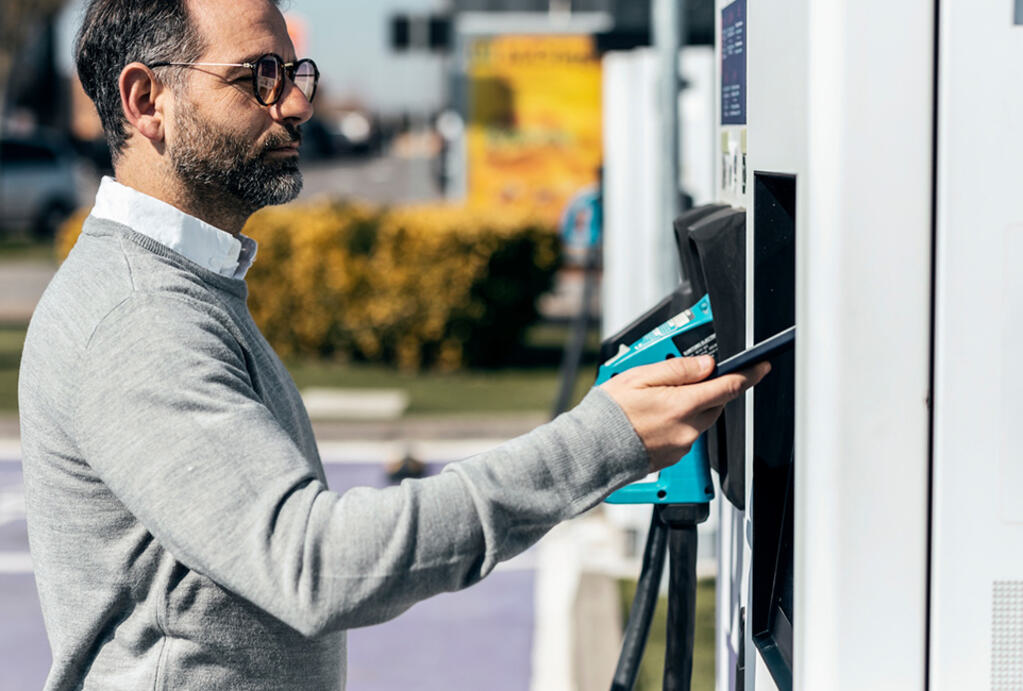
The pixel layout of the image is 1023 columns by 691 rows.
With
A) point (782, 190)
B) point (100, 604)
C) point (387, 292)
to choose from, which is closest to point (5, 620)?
point (100, 604)

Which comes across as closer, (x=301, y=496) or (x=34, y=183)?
(x=301, y=496)

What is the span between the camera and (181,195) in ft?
6.18

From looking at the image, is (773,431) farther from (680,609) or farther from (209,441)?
(209,441)

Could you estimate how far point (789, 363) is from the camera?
1940mm

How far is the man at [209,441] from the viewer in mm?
1534

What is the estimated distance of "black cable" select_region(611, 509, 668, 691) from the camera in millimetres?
2211

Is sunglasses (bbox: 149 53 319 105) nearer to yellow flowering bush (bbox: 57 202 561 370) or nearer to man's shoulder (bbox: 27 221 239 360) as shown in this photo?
man's shoulder (bbox: 27 221 239 360)

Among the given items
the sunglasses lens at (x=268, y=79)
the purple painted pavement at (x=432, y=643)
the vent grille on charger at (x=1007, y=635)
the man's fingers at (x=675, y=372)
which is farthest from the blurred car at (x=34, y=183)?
the vent grille on charger at (x=1007, y=635)

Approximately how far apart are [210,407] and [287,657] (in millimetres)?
387

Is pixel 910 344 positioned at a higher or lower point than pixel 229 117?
lower

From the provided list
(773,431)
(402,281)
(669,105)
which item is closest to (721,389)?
(773,431)

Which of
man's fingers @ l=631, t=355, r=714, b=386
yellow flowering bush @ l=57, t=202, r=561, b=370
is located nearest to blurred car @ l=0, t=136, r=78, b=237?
yellow flowering bush @ l=57, t=202, r=561, b=370

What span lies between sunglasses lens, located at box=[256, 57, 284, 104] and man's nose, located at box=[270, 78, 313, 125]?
0.01 m

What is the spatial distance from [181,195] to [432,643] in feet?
12.2
